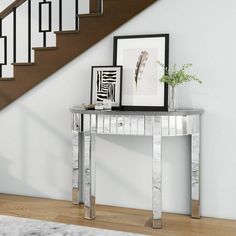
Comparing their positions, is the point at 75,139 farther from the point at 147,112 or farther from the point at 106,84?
the point at 147,112

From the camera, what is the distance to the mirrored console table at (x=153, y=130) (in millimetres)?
2551

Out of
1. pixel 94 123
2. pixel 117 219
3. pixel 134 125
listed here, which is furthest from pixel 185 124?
pixel 117 219

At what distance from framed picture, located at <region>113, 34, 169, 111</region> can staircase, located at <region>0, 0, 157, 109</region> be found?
0.70 ft

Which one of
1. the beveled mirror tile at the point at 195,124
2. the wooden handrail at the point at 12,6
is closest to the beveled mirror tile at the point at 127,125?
the beveled mirror tile at the point at 195,124

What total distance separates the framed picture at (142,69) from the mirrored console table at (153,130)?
0.28 meters

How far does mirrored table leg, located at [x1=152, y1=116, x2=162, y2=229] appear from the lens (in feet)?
8.34

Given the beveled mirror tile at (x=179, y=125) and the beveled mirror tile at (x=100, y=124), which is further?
the beveled mirror tile at (x=100, y=124)

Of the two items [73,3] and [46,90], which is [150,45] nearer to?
[46,90]

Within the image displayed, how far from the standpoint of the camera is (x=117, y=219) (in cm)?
278

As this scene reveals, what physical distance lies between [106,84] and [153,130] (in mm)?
658

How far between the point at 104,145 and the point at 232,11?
1.58 metres

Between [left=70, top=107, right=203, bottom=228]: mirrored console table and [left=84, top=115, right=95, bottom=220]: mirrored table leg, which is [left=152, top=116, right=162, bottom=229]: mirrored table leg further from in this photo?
[left=84, top=115, right=95, bottom=220]: mirrored table leg

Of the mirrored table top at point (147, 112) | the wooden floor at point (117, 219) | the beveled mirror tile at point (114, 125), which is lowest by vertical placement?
the wooden floor at point (117, 219)

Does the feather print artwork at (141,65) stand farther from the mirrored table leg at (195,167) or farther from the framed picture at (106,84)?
the mirrored table leg at (195,167)
